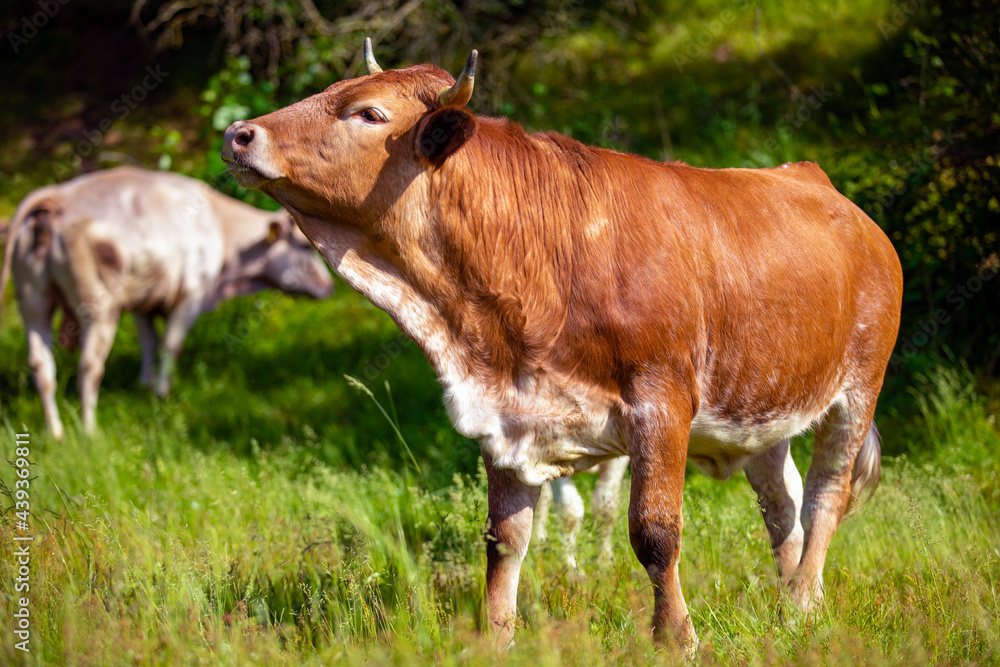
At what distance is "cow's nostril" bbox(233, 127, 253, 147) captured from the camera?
2.68 metres

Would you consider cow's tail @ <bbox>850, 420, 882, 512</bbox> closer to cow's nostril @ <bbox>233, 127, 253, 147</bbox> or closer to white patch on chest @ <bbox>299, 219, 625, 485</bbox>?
white patch on chest @ <bbox>299, 219, 625, 485</bbox>

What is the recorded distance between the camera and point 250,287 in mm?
9656

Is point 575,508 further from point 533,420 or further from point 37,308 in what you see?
point 37,308

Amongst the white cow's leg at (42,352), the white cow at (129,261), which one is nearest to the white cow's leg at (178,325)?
the white cow at (129,261)

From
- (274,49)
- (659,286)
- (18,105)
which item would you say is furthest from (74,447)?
(18,105)

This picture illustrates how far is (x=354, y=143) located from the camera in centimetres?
278

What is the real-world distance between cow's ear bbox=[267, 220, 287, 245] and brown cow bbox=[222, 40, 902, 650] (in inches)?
256

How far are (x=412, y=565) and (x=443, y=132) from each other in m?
1.87

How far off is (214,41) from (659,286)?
11150 millimetres

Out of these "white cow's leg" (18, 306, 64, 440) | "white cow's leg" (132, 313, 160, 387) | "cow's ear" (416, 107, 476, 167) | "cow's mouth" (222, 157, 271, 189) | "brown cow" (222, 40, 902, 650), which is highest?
"cow's ear" (416, 107, 476, 167)

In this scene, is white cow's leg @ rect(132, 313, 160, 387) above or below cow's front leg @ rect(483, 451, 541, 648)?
below

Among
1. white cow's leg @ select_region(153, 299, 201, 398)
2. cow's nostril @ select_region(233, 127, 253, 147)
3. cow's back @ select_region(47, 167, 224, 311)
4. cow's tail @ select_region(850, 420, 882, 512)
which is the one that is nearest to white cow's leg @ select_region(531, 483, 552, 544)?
cow's tail @ select_region(850, 420, 882, 512)

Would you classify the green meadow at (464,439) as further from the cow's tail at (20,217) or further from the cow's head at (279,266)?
the cow's tail at (20,217)

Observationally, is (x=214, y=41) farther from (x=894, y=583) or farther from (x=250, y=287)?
(x=894, y=583)
